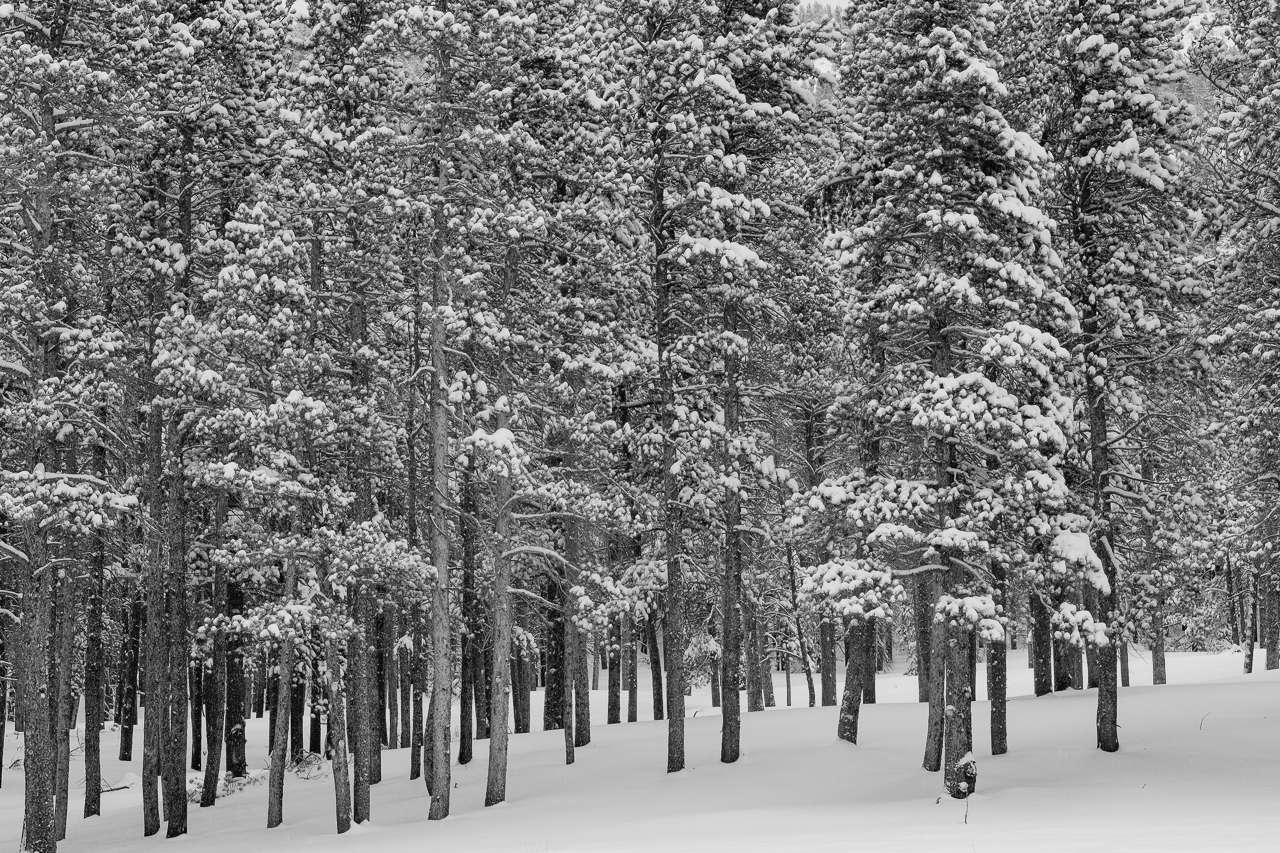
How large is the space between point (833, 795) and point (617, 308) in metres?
10.4

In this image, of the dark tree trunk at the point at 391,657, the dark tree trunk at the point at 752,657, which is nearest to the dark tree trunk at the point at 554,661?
the dark tree trunk at the point at 391,657

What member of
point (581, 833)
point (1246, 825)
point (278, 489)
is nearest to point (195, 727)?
point (278, 489)

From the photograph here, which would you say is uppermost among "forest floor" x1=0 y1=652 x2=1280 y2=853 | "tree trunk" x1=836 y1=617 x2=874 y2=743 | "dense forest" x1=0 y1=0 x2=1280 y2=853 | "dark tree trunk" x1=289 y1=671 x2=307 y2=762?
"dense forest" x1=0 y1=0 x2=1280 y2=853

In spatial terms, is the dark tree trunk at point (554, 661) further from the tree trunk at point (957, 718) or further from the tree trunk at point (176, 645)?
the tree trunk at point (957, 718)

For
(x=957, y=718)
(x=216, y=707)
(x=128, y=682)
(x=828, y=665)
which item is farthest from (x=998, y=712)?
(x=128, y=682)

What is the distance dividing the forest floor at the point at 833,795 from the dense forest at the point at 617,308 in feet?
3.11

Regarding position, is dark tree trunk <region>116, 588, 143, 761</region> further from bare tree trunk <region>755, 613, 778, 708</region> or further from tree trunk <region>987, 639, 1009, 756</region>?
tree trunk <region>987, 639, 1009, 756</region>

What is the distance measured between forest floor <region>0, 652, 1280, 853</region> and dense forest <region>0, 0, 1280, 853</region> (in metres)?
0.95

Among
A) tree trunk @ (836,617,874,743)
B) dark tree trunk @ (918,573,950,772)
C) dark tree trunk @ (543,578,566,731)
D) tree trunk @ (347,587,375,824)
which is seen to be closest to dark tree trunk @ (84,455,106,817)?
tree trunk @ (347,587,375,824)

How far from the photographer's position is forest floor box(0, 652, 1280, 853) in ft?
46.9

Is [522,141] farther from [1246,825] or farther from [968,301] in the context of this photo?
[1246,825]

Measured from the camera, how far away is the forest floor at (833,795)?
1428 centimetres

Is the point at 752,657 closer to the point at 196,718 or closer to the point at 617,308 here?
the point at 617,308

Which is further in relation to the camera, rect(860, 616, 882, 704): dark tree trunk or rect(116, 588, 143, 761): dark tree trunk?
rect(116, 588, 143, 761): dark tree trunk
